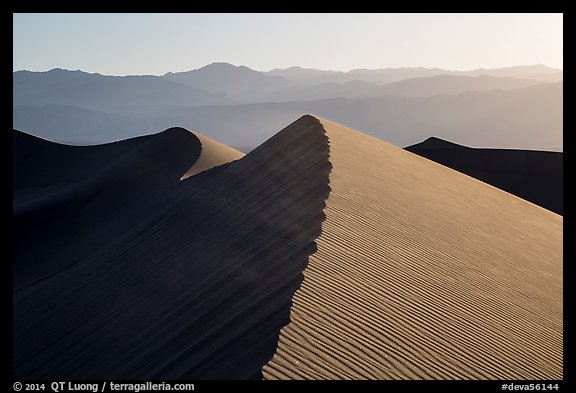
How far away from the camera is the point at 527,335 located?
7316 mm

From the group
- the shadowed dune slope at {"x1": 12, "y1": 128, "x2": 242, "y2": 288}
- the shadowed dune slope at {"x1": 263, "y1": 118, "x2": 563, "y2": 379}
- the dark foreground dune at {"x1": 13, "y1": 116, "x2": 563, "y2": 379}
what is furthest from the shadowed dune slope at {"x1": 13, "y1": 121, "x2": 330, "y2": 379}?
the shadowed dune slope at {"x1": 12, "y1": 128, "x2": 242, "y2": 288}

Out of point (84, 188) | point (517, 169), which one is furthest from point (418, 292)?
point (517, 169)

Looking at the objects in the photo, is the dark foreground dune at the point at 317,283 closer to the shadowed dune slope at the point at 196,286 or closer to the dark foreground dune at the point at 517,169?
the shadowed dune slope at the point at 196,286

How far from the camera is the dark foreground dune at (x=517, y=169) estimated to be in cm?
3262

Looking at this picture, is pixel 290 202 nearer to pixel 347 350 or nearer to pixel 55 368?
pixel 55 368

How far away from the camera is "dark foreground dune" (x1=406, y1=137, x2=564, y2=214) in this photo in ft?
107

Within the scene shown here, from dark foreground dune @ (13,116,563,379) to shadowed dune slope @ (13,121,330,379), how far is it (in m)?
0.03

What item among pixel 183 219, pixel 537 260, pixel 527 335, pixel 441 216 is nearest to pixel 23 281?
pixel 183 219

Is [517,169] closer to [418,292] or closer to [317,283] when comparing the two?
[418,292]

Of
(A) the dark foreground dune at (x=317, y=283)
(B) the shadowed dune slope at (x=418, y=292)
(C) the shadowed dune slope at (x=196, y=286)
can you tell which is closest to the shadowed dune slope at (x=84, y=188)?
(C) the shadowed dune slope at (x=196, y=286)

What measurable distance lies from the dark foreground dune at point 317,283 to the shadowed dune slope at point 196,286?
0.03 meters

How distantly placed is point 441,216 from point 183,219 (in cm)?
487

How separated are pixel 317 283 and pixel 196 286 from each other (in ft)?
7.41

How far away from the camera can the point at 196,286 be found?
8.55m
